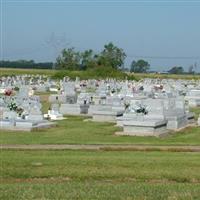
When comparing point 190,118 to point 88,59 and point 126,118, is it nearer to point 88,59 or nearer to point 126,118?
point 126,118

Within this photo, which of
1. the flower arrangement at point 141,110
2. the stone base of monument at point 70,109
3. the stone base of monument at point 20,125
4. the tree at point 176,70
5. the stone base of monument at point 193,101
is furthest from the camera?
the tree at point 176,70

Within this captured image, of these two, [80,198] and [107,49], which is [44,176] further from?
[107,49]

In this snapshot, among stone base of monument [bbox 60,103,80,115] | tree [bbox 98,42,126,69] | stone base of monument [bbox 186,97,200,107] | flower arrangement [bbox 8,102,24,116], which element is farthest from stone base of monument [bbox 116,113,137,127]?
tree [bbox 98,42,126,69]

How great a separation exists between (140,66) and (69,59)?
172 feet

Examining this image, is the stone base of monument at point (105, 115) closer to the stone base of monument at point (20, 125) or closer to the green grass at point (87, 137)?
the green grass at point (87, 137)

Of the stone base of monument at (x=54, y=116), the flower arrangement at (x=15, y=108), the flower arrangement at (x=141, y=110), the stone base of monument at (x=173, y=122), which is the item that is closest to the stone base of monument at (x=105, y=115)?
the stone base of monument at (x=54, y=116)

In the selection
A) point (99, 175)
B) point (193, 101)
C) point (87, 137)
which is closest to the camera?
point (99, 175)

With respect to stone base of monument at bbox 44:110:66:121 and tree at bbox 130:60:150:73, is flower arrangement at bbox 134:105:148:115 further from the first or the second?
tree at bbox 130:60:150:73

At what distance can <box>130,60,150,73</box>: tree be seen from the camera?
143 m

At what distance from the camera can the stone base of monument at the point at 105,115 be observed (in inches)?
954

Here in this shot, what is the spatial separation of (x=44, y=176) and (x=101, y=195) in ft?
12.7

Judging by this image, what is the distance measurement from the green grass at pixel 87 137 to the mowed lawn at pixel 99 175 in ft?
8.31

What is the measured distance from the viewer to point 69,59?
95.8 meters

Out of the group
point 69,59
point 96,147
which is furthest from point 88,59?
point 96,147
